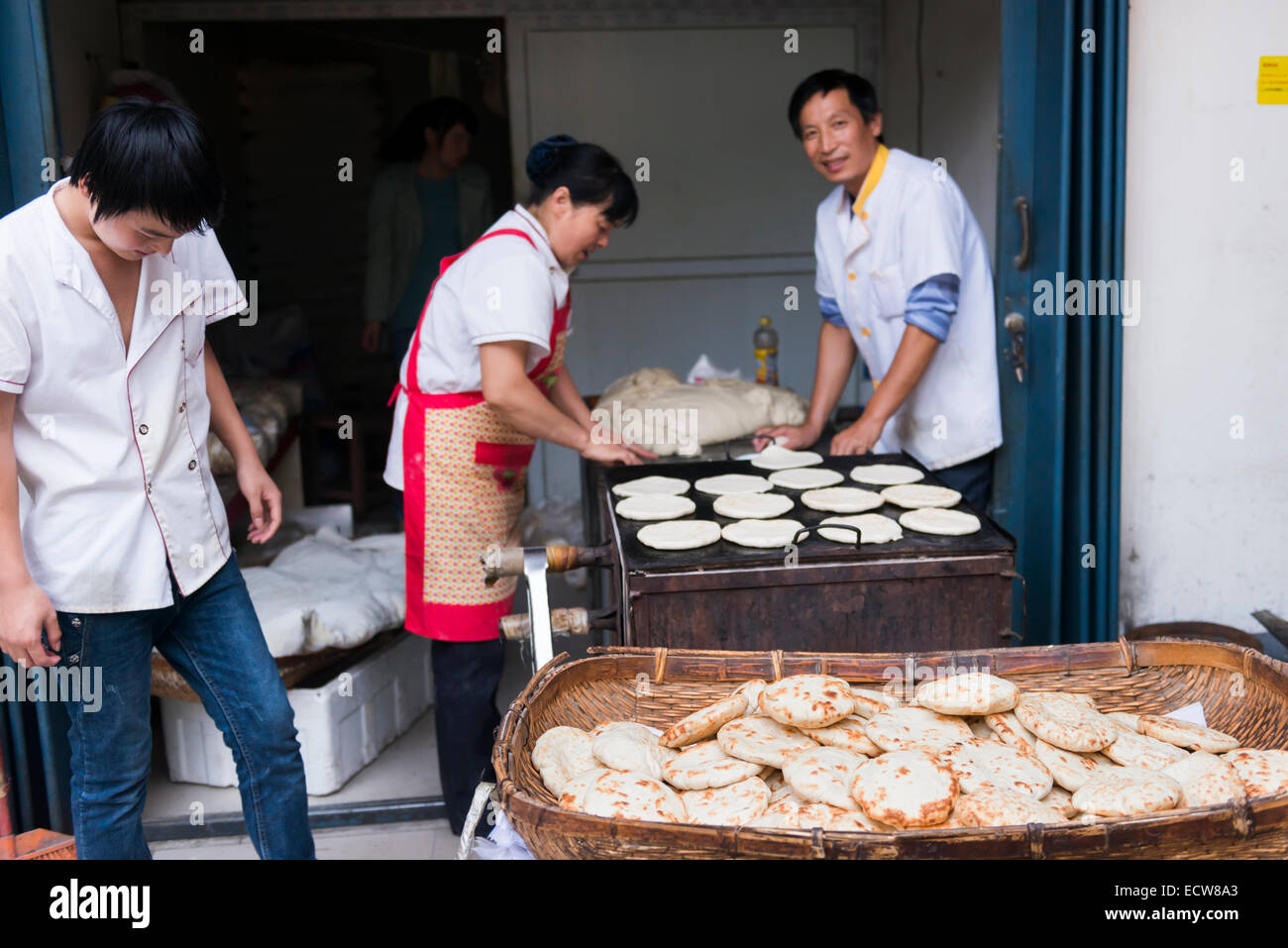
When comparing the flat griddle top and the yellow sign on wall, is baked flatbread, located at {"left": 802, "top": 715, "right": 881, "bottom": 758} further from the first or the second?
the yellow sign on wall

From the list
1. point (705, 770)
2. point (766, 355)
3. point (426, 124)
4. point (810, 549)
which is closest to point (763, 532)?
point (810, 549)

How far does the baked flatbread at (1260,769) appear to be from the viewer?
128 centimetres

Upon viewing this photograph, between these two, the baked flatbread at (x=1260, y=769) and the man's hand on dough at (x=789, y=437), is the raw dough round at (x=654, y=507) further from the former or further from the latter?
the baked flatbread at (x=1260, y=769)

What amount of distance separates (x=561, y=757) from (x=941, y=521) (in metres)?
0.99

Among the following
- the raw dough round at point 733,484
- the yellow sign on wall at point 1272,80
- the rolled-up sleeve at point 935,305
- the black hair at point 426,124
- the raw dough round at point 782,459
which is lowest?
the raw dough round at point 733,484

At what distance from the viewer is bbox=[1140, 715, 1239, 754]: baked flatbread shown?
1.41 metres

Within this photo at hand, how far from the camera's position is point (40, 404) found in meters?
1.80

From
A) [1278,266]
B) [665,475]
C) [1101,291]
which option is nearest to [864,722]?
[665,475]

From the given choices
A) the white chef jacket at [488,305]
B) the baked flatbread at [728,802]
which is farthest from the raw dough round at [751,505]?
the baked flatbread at [728,802]

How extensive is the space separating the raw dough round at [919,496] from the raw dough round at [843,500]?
3 cm

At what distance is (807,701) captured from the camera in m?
1.44

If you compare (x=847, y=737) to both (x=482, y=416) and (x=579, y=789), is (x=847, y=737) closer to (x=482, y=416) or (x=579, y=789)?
(x=579, y=789)

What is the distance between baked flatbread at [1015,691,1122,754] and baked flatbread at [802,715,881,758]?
0.21m
